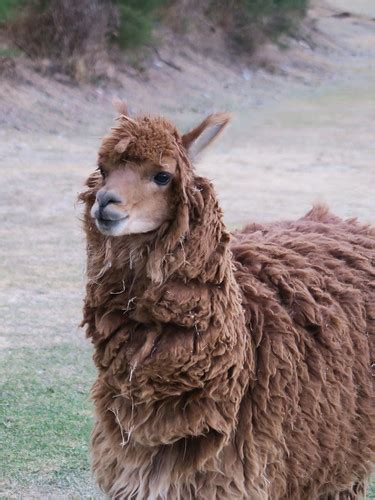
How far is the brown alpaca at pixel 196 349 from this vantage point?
3.66 metres

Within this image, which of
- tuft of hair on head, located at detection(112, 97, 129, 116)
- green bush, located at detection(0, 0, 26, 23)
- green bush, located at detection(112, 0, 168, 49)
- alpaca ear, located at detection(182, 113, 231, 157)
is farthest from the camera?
green bush, located at detection(112, 0, 168, 49)

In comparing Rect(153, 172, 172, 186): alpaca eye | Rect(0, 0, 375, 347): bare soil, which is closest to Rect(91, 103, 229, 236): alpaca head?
Rect(153, 172, 172, 186): alpaca eye

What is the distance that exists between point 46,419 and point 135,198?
3.01 metres

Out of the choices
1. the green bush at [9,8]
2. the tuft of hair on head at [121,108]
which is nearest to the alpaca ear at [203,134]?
the tuft of hair on head at [121,108]

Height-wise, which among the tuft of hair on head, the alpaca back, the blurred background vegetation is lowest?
the blurred background vegetation

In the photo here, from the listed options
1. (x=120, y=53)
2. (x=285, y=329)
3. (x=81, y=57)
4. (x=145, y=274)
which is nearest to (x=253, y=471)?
(x=285, y=329)

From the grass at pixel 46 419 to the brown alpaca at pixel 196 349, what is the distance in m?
1.49

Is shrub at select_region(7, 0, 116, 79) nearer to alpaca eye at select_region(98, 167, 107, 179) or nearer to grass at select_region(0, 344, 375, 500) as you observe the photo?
grass at select_region(0, 344, 375, 500)

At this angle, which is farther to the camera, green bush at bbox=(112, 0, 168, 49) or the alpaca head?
green bush at bbox=(112, 0, 168, 49)

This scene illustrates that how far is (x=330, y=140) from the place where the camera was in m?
20.9

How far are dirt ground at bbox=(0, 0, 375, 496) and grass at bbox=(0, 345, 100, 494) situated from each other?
1.75ft

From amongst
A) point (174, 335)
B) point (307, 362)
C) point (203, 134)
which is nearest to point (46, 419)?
point (307, 362)

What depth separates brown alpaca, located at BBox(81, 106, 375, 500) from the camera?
366 cm

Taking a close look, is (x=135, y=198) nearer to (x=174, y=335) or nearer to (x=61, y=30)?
(x=174, y=335)
